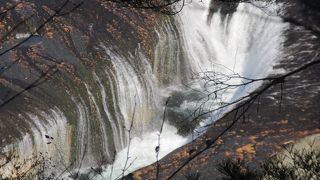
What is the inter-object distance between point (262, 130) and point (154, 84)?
2.97 m

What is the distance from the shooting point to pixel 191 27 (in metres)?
12.2

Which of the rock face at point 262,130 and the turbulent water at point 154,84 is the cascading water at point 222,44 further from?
the rock face at point 262,130

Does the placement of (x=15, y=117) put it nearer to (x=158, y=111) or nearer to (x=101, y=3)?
(x=158, y=111)

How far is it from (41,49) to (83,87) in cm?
112

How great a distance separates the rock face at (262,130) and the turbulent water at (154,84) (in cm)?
100

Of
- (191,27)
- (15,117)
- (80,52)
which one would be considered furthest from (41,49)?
(191,27)

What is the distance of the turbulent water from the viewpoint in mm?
8781

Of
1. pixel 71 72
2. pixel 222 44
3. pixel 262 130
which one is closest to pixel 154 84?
pixel 71 72

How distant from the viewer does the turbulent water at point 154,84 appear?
346 inches

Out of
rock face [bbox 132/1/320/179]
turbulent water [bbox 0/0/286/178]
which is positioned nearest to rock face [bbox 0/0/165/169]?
turbulent water [bbox 0/0/286/178]

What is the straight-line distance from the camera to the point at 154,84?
1058 centimetres

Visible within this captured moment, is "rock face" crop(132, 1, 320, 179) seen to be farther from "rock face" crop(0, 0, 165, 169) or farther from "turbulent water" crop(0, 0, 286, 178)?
"rock face" crop(0, 0, 165, 169)

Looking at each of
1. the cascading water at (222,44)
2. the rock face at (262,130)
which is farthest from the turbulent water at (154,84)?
the rock face at (262,130)

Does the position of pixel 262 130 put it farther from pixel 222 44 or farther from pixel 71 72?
pixel 222 44
